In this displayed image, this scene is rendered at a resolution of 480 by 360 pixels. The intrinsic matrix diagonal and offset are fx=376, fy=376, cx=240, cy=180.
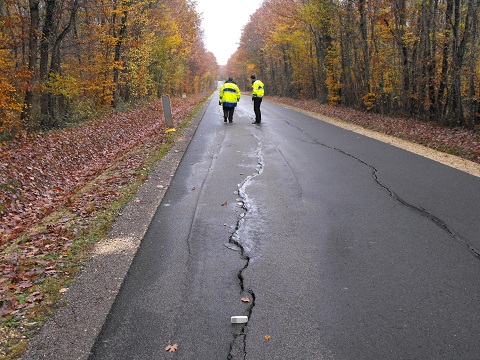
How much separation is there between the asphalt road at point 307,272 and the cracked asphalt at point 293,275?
0.01m

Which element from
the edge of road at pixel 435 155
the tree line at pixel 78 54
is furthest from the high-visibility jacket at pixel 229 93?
the tree line at pixel 78 54

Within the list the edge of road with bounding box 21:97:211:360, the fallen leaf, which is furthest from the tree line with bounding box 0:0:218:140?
the fallen leaf

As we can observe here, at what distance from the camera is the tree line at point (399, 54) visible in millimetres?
14039

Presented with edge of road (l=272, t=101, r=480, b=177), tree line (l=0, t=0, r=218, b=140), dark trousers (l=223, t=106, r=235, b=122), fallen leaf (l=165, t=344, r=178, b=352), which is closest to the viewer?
fallen leaf (l=165, t=344, r=178, b=352)

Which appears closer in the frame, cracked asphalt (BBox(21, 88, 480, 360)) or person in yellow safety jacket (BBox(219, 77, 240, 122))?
cracked asphalt (BBox(21, 88, 480, 360))

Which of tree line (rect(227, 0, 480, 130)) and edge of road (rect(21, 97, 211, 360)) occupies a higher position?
tree line (rect(227, 0, 480, 130))

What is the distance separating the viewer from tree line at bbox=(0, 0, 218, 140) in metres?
14.6

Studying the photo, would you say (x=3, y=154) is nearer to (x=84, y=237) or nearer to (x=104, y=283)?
(x=84, y=237)

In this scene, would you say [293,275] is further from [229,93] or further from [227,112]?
[227,112]

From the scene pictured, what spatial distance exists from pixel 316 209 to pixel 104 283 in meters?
3.26

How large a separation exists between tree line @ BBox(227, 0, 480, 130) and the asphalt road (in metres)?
8.62

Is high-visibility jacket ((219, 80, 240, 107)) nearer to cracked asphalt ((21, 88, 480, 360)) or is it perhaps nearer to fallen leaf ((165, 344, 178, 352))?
cracked asphalt ((21, 88, 480, 360))

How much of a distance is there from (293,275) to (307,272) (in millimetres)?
162

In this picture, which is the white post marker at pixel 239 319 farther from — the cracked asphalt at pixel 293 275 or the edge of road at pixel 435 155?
the edge of road at pixel 435 155
